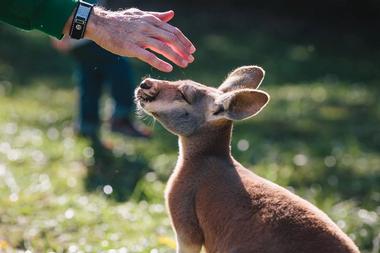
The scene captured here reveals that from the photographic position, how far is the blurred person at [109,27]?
3.69 m

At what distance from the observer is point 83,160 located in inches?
275

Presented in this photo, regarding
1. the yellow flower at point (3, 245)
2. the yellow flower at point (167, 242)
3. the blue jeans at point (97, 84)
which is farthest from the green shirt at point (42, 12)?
the blue jeans at point (97, 84)

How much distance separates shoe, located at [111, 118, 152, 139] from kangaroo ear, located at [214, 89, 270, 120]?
3797 mm

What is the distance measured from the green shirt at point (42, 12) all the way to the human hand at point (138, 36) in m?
0.14

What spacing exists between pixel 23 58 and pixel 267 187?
973 cm

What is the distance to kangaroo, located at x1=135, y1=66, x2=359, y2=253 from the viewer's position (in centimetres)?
354

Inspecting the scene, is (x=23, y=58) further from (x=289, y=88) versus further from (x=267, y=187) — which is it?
(x=267, y=187)

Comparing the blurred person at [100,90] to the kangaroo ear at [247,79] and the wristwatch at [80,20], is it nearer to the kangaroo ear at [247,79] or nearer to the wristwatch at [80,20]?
the kangaroo ear at [247,79]

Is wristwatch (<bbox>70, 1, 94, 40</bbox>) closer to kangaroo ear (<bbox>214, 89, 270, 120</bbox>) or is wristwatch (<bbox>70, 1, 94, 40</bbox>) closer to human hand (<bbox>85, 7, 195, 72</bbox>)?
human hand (<bbox>85, 7, 195, 72</bbox>)

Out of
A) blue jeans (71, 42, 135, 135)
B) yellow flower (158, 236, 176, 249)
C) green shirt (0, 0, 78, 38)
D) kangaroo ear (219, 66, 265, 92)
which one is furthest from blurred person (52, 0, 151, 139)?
green shirt (0, 0, 78, 38)

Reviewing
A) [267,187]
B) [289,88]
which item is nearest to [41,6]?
[267,187]

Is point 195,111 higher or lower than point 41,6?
lower

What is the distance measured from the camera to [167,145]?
25.3 feet

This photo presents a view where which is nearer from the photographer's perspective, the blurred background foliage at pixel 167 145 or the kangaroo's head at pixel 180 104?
the kangaroo's head at pixel 180 104
